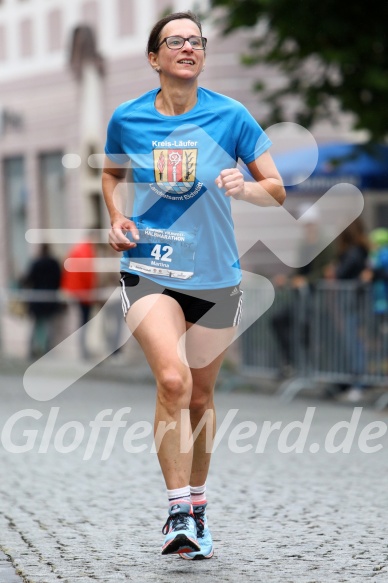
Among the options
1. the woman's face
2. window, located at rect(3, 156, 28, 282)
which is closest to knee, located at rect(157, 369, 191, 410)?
the woman's face

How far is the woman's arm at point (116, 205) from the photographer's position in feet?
18.6

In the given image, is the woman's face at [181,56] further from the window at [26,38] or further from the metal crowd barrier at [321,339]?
the window at [26,38]

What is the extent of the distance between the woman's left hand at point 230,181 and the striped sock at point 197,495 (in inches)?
47.4

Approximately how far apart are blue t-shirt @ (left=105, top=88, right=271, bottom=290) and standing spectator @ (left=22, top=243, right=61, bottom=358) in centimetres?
1420

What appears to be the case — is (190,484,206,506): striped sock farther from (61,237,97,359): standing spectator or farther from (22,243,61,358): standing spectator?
(22,243,61,358): standing spectator

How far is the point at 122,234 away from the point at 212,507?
219 centimetres

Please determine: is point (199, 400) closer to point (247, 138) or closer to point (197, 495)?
point (197, 495)

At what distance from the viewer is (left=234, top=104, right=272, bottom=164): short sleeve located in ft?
18.8

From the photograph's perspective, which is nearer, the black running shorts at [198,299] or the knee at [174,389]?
the knee at [174,389]

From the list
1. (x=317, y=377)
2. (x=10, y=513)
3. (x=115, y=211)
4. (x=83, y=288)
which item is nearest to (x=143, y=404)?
(x=317, y=377)

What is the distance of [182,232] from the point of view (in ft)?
18.7

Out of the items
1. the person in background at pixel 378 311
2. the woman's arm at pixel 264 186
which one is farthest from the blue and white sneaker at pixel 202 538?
the person in background at pixel 378 311

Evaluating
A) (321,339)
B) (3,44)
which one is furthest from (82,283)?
(3,44)

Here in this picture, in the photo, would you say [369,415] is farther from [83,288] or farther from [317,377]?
[83,288]
